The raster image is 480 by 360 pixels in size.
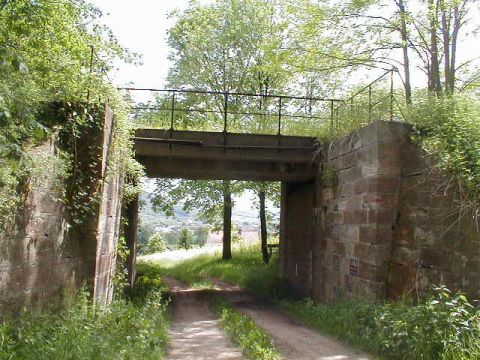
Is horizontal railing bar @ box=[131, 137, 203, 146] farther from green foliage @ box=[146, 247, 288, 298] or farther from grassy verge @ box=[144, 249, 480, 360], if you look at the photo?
green foliage @ box=[146, 247, 288, 298]

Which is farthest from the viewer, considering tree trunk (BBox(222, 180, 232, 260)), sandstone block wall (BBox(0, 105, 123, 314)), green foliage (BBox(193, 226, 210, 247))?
green foliage (BBox(193, 226, 210, 247))

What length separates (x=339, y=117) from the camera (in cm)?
1256

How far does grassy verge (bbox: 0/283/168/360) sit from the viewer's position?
5211mm

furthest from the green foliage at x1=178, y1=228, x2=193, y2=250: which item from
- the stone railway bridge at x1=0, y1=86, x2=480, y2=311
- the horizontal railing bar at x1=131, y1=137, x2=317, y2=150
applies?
the horizontal railing bar at x1=131, y1=137, x2=317, y2=150

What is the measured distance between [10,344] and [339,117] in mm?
9559

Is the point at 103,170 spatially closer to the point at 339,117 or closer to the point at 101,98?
the point at 101,98

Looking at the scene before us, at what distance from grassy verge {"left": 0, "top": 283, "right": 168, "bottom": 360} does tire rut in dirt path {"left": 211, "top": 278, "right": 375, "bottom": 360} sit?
2.11 m

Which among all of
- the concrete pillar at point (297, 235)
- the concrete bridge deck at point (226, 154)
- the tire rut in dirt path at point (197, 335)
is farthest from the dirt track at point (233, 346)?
the concrete bridge deck at point (226, 154)

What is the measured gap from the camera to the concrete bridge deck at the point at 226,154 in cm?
1273

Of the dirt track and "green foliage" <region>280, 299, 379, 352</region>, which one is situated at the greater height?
"green foliage" <region>280, 299, 379, 352</region>

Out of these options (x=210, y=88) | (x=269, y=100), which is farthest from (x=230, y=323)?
(x=210, y=88)

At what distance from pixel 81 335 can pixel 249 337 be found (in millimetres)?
3205

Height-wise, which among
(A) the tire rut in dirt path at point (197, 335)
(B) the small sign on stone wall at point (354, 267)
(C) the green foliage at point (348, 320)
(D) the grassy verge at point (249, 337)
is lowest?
(A) the tire rut in dirt path at point (197, 335)

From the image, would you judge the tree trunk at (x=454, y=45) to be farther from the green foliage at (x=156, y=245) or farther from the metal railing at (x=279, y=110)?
the green foliage at (x=156, y=245)
